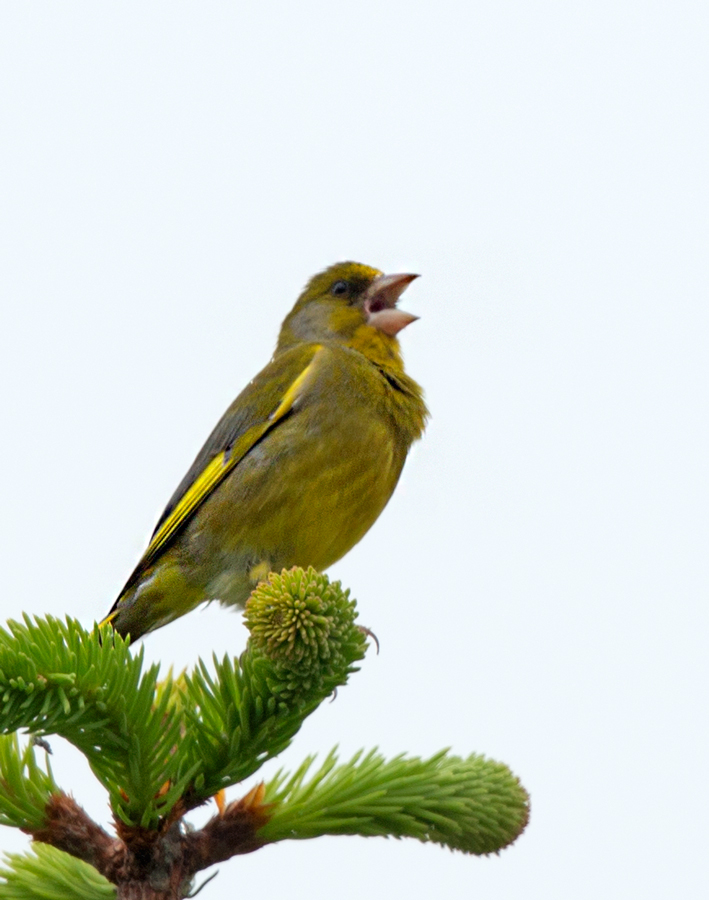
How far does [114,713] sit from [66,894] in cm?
31

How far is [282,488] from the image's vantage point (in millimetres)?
3371

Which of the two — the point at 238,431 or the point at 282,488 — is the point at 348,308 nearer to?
the point at 238,431

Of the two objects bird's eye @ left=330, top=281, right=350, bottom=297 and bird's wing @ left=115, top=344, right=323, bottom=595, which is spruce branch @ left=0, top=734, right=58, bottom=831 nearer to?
bird's wing @ left=115, top=344, right=323, bottom=595

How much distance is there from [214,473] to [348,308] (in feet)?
3.58

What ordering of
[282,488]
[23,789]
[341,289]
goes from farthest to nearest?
[341,289] → [282,488] → [23,789]

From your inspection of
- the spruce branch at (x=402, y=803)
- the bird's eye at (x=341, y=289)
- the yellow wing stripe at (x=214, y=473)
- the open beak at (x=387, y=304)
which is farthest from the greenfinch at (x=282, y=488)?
the spruce branch at (x=402, y=803)

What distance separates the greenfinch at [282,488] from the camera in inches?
132

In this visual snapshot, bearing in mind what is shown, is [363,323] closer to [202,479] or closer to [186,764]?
[202,479]

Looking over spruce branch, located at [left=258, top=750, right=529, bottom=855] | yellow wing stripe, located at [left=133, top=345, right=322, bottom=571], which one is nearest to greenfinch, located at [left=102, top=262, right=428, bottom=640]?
yellow wing stripe, located at [left=133, top=345, right=322, bottom=571]

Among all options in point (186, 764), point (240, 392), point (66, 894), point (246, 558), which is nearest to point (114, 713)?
point (186, 764)

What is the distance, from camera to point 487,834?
1.74 metres

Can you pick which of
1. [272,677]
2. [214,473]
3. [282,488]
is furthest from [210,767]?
[214,473]

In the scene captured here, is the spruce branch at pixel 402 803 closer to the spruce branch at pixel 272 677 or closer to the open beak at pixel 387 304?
the spruce branch at pixel 272 677

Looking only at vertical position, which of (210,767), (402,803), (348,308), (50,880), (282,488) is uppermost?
(348,308)
